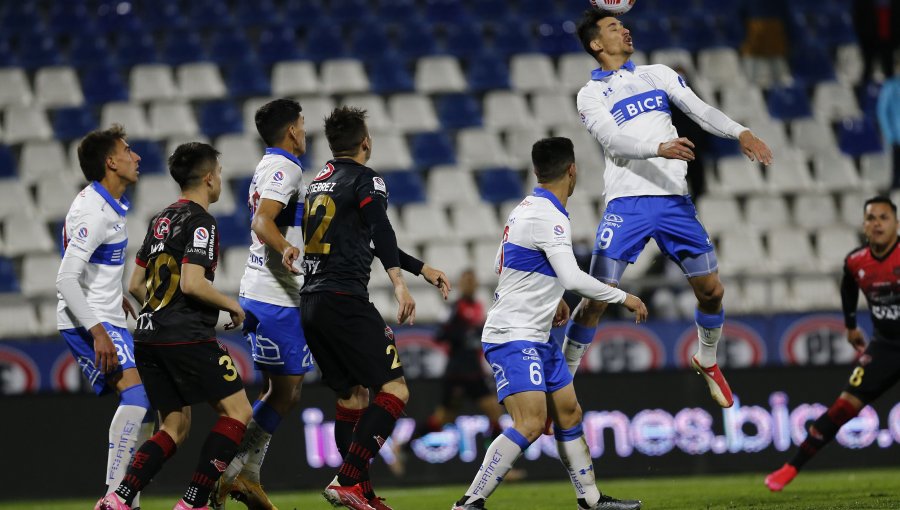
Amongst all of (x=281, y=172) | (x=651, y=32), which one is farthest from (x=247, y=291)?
(x=651, y=32)

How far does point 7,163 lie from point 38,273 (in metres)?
2.01

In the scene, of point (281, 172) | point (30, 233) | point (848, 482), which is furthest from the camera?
point (30, 233)

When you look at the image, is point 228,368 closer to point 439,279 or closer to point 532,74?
point 439,279

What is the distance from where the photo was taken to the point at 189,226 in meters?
6.28

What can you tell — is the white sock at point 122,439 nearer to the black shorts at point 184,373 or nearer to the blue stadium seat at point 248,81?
the black shorts at point 184,373

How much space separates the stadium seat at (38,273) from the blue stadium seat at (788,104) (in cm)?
944

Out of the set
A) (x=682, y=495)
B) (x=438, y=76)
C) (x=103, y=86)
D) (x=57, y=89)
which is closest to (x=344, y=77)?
(x=438, y=76)

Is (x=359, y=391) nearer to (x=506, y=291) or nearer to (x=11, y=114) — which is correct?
(x=506, y=291)

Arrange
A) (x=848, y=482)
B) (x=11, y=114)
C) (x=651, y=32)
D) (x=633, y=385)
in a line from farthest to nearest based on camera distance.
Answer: (x=651, y=32) → (x=11, y=114) → (x=633, y=385) → (x=848, y=482)

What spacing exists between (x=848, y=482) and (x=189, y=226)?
19.0 feet

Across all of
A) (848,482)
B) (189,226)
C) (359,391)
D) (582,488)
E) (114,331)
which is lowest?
(848,482)

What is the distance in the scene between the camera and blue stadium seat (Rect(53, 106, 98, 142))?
48.9ft

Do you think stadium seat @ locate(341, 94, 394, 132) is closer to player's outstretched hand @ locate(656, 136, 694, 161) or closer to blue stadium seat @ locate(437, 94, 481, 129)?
blue stadium seat @ locate(437, 94, 481, 129)

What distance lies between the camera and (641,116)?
23.6 feet
